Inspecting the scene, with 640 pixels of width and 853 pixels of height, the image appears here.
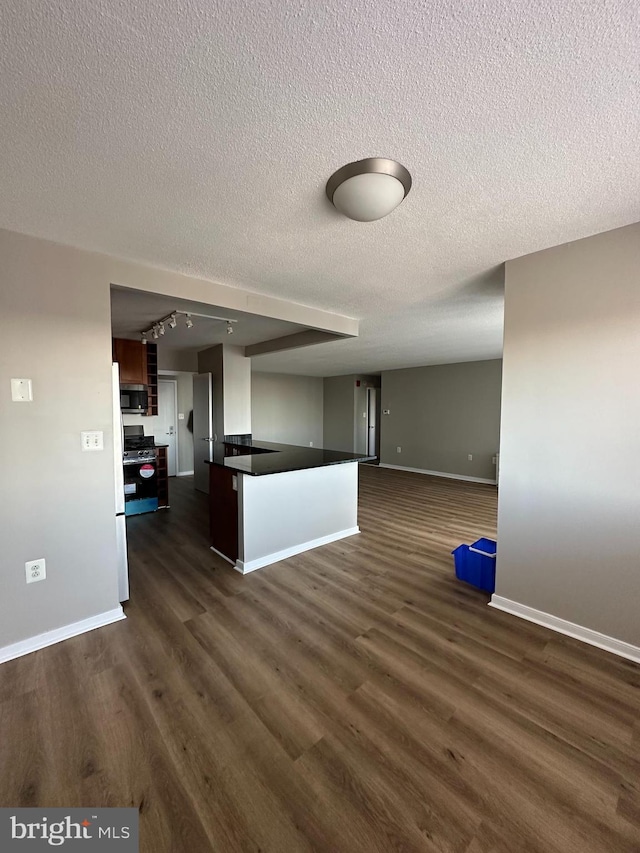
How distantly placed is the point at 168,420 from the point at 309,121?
21.4ft

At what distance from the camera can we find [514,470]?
2.33 metres

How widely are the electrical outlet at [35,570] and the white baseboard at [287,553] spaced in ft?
4.51

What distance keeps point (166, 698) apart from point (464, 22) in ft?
8.80

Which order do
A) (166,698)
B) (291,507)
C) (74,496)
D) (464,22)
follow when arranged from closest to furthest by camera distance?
1. (464,22)
2. (166,698)
3. (74,496)
4. (291,507)

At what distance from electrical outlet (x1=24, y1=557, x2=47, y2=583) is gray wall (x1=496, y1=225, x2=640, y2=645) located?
2.91 m

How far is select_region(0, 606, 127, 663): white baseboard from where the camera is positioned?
194 cm

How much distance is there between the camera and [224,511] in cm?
325

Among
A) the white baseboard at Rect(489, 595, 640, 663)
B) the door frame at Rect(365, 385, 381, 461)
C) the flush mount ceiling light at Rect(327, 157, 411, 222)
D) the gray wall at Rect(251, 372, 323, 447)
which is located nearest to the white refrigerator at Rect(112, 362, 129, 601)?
the flush mount ceiling light at Rect(327, 157, 411, 222)

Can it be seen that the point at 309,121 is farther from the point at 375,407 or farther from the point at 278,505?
the point at 375,407

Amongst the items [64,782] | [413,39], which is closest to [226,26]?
[413,39]

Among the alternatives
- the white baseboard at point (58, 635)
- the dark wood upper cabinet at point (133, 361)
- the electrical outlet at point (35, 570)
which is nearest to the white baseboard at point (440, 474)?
the dark wood upper cabinet at point (133, 361)

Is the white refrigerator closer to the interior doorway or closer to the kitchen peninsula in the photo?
the kitchen peninsula

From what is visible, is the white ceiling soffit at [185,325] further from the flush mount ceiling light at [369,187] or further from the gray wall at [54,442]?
the flush mount ceiling light at [369,187]

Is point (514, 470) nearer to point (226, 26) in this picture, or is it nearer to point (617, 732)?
point (617, 732)
